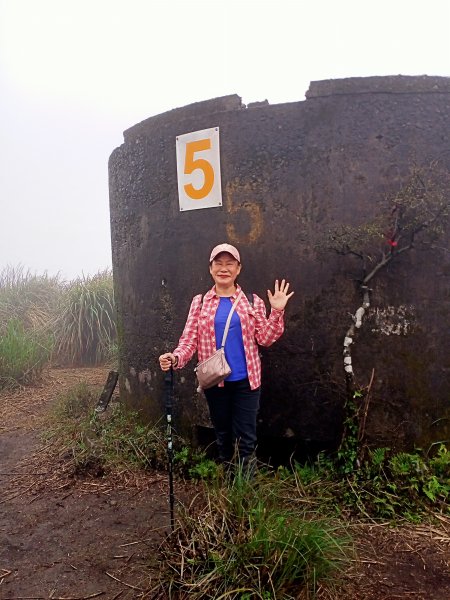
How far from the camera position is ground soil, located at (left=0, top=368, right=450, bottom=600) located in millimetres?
2588

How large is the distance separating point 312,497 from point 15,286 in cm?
1065

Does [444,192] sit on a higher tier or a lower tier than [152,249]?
higher

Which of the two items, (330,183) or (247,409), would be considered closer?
(247,409)

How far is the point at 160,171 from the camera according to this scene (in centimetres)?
425

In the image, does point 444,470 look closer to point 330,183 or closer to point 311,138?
point 330,183

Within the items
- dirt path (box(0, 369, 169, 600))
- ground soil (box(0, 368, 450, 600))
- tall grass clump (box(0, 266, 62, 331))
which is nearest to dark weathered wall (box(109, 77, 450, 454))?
ground soil (box(0, 368, 450, 600))

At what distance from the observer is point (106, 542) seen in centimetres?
308

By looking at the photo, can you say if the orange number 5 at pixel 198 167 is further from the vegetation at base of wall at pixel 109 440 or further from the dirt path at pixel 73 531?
the dirt path at pixel 73 531

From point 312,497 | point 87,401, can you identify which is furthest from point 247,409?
point 87,401

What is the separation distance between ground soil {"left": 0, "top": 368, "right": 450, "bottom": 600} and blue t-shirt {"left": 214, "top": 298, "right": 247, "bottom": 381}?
1.04 m

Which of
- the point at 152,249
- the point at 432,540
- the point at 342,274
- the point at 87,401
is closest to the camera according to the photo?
the point at 432,540

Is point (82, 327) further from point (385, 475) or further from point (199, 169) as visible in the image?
point (385, 475)

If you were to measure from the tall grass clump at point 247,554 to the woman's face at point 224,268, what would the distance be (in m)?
1.22

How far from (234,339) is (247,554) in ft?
4.01
